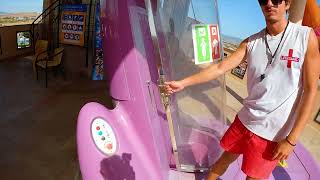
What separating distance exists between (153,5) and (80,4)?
412 cm

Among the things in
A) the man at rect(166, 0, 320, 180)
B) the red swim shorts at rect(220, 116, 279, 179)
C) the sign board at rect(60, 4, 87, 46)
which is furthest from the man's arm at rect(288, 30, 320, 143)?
the sign board at rect(60, 4, 87, 46)

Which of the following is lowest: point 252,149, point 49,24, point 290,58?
point 252,149

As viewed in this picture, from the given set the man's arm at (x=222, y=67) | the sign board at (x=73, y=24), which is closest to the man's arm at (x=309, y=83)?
the man's arm at (x=222, y=67)

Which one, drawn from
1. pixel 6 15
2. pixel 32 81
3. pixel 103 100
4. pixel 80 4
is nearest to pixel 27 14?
pixel 6 15

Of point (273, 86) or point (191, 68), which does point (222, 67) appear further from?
point (191, 68)

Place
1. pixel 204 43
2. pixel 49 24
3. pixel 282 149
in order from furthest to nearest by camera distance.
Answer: pixel 49 24, pixel 204 43, pixel 282 149

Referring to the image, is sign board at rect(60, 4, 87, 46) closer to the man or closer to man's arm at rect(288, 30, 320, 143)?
the man

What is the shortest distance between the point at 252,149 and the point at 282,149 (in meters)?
0.15

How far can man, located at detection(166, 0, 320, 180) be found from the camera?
1.44 meters

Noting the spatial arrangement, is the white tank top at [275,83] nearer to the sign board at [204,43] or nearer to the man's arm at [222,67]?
the man's arm at [222,67]

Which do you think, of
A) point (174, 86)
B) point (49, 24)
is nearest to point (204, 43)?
point (174, 86)

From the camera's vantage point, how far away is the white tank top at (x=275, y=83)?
1.46 metres

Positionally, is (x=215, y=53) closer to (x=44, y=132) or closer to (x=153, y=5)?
(x=153, y=5)

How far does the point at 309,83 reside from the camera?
145cm
